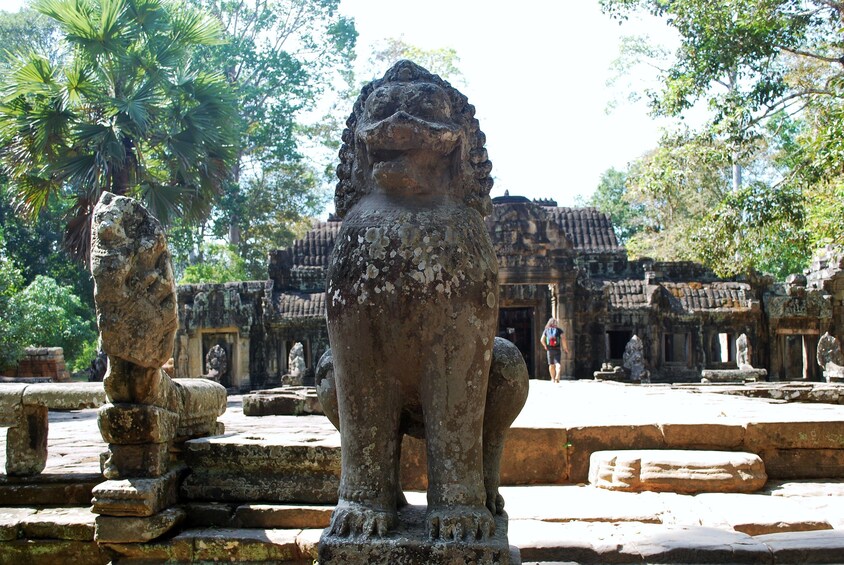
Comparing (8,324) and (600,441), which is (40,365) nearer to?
(8,324)

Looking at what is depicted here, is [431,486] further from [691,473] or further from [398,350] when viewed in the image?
[691,473]

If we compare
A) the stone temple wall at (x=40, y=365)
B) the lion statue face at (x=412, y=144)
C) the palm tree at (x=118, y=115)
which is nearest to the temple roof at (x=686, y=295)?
the palm tree at (x=118, y=115)

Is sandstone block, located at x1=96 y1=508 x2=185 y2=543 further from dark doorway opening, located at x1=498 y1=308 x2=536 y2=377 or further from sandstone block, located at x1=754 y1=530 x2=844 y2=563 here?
dark doorway opening, located at x1=498 y1=308 x2=536 y2=377

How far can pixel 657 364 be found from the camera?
63.1 feet

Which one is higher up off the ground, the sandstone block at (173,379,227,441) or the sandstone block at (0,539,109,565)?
the sandstone block at (173,379,227,441)

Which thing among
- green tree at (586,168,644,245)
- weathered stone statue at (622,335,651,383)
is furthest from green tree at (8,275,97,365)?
green tree at (586,168,644,245)

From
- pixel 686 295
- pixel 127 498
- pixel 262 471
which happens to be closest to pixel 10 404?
pixel 127 498

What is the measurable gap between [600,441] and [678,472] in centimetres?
55

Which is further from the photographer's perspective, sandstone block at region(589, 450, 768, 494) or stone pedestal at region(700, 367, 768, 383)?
stone pedestal at region(700, 367, 768, 383)

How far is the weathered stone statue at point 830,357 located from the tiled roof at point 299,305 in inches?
438

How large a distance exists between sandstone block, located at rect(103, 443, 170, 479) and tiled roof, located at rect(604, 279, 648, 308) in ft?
54.2

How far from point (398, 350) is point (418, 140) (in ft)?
2.28

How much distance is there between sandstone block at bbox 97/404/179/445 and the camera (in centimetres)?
387

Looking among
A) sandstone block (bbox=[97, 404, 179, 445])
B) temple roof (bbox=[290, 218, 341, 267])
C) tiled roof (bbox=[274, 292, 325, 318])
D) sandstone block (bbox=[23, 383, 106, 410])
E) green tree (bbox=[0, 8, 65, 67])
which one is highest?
green tree (bbox=[0, 8, 65, 67])
